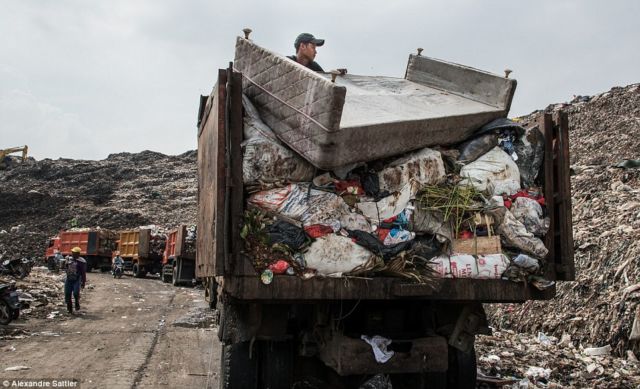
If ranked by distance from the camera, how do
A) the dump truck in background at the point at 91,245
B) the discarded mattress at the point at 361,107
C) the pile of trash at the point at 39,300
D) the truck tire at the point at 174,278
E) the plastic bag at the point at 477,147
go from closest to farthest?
the discarded mattress at the point at 361,107 → the plastic bag at the point at 477,147 → the pile of trash at the point at 39,300 → the truck tire at the point at 174,278 → the dump truck in background at the point at 91,245

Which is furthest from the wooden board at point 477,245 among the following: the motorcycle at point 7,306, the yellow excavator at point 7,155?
the yellow excavator at point 7,155

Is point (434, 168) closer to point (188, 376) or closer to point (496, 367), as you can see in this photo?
point (496, 367)

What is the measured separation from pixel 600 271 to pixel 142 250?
17.6 m

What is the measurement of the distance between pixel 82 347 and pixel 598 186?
9.33m

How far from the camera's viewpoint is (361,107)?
4043mm

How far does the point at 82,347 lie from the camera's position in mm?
7680

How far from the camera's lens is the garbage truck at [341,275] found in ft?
11.1

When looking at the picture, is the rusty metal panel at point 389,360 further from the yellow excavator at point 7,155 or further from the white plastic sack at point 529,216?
the yellow excavator at point 7,155

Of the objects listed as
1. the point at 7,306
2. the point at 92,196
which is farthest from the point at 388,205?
the point at 92,196

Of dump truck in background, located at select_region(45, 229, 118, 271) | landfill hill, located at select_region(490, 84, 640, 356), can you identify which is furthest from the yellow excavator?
landfill hill, located at select_region(490, 84, 640, 356)

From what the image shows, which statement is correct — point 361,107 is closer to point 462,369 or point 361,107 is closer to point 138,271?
point 462,369

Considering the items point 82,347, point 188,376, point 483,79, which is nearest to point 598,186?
point 483,79

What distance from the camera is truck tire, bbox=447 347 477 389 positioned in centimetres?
441

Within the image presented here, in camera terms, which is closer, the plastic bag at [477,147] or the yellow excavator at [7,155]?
the plastic bag at [477,147]
